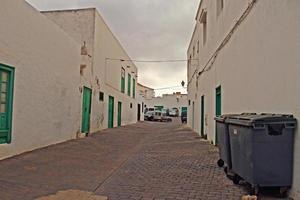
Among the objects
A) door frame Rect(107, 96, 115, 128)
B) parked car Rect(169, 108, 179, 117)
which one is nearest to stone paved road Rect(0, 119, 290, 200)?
door frame Rect(107, 96, 115, 128)

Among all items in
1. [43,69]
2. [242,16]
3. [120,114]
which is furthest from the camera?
[120,114]

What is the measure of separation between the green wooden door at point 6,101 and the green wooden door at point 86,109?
737cm

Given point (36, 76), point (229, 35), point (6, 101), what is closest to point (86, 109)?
point (36, 76)

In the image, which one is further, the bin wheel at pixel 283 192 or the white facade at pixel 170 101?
the white facade at pixel 170 101

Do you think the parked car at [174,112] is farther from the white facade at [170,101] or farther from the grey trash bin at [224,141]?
the grey trash bin at [224,141]

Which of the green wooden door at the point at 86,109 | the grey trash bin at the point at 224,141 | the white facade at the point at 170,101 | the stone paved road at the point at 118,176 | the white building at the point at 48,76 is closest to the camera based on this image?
the stone paved road at the point at 118,176

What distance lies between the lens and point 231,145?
6090 mm

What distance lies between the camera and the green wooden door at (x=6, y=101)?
8383mm

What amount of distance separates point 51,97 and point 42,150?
2233 millimetres

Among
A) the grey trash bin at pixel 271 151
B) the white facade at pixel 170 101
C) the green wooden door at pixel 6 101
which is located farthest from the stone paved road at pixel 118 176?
the white facade at pixel 170 101

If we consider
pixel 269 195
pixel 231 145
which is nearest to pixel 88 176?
pixel 231 145

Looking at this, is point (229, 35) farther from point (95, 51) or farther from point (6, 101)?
point (95, 51)

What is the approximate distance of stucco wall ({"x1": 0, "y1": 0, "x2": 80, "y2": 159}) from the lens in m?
8.66

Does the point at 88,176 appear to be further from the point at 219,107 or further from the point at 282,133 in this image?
the point at 219,107
